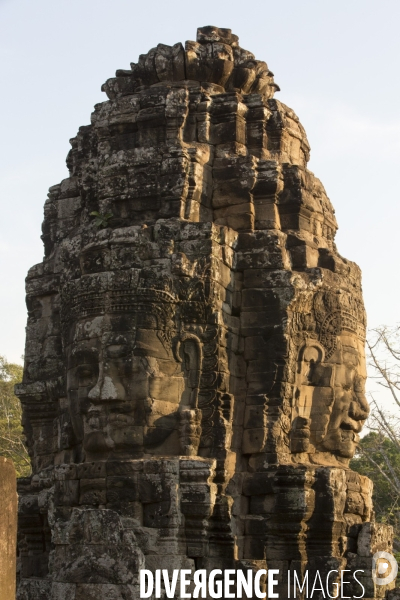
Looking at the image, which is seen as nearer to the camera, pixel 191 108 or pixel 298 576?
pixel 298 576

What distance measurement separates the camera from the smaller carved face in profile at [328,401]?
53.0 ft

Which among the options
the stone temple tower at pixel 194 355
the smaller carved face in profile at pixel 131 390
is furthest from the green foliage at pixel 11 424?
the smaller carved face in profile at pixel 131 390

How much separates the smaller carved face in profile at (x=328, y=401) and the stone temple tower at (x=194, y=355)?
0.09ft

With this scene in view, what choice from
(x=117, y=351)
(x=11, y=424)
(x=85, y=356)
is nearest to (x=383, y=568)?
(x=117, y=351)

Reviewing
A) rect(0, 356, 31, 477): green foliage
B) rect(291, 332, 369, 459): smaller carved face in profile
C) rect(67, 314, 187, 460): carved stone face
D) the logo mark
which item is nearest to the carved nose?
rect(67, 314, 187, 460): carved stone face

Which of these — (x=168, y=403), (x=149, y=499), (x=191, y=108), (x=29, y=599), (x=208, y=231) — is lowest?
(x=29, y=599)

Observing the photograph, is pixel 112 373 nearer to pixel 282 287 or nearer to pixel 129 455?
pixel 129 455

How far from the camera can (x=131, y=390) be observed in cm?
1520

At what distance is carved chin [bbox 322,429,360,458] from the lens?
16.5 metres

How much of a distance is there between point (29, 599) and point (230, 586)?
8.16 feet

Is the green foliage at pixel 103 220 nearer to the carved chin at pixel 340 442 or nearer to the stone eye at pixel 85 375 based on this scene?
the stone eye at pixel 85 375

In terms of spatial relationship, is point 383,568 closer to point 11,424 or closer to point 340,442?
point 340,442

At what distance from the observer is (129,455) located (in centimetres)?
1513

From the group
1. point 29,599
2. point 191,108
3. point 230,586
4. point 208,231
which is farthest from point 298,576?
point 191,108
